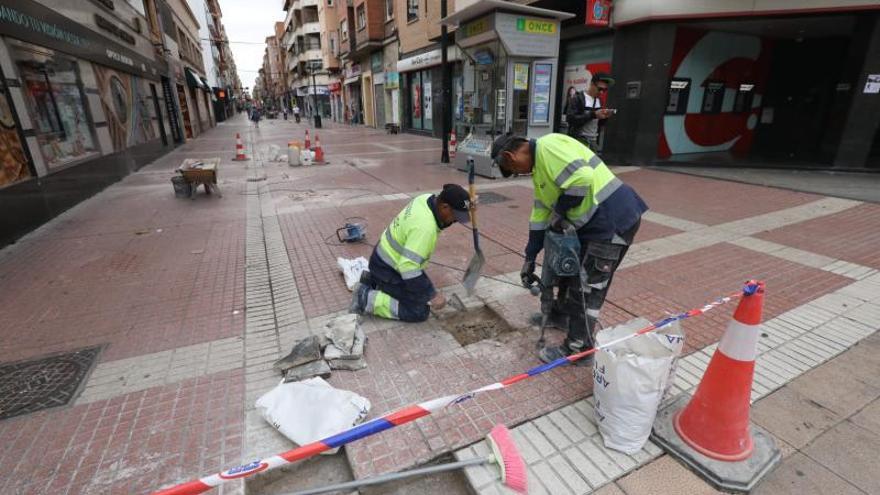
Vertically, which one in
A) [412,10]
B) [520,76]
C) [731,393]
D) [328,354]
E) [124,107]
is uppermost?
[412,10]

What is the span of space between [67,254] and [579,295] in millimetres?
6405

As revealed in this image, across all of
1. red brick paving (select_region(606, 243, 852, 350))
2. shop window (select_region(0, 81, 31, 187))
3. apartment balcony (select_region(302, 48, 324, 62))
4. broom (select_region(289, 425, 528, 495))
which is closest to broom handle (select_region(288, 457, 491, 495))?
broom (select_region(289, 425, 528, 495))

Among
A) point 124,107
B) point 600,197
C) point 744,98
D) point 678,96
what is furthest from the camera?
point 744,98

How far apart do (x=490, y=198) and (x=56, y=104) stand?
8.67 meters

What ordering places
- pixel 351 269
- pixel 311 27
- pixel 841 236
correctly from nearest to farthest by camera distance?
pixel 351 269
pixel 841 236
pixel 311 27

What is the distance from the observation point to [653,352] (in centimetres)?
232

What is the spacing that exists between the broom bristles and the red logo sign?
413 inches

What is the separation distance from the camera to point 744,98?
1227 cm

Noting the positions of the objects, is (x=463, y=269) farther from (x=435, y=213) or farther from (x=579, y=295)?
(x=579, y=295)

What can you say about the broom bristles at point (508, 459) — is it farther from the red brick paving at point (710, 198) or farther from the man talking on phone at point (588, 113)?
the man talking on phone at point (588, 113)

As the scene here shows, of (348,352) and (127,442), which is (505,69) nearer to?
(348,352)

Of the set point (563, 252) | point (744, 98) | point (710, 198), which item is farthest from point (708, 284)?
point (744, 98)

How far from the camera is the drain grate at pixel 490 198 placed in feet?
25.6

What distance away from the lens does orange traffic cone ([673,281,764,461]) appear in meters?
2.09
